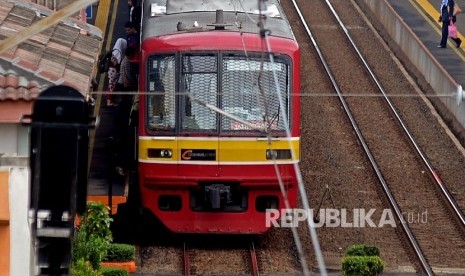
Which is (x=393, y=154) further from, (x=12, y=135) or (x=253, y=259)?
(x=12, y=135)

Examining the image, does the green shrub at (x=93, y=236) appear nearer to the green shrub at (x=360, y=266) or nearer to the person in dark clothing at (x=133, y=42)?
the green shrub at (x=360, y=266)

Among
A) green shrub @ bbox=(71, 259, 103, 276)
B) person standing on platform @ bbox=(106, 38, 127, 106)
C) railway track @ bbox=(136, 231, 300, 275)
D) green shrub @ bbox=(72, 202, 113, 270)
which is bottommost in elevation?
railway track @ bbox=(136, 231, 300, 275)

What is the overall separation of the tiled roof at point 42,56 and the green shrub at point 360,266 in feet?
12.4

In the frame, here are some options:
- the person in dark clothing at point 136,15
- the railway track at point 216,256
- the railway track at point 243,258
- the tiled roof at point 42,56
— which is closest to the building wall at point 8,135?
the tiled roof at point 42,56

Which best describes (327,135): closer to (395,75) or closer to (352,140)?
(352,140)

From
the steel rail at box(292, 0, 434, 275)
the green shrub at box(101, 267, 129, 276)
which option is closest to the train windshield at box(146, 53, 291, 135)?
the steel rail at box(292, 0, 434, 275)

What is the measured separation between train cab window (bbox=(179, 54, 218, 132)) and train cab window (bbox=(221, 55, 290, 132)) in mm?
131

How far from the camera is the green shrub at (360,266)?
17.1m

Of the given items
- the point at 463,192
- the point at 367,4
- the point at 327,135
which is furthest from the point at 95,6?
the point at 463,192

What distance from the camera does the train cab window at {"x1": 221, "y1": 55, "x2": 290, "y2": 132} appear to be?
18.7m

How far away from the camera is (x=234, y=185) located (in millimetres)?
18828

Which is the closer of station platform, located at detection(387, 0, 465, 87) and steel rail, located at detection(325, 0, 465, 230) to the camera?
steel rail, located at detection(325, 0, 465, 230)

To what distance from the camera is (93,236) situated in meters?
17.0

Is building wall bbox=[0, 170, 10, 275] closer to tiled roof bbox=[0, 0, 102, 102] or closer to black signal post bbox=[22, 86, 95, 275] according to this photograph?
tiled roof bbox=[0, 0, 102, 102]
